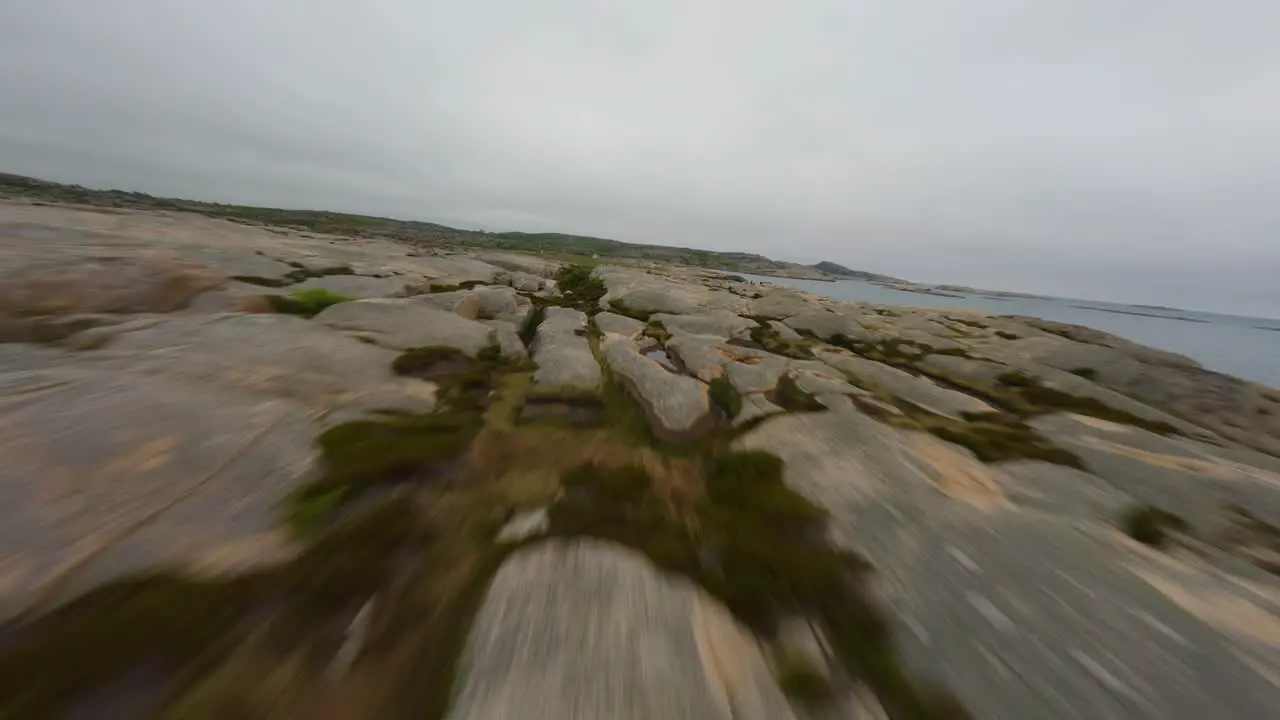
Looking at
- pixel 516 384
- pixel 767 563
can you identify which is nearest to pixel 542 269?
pixel 516 384

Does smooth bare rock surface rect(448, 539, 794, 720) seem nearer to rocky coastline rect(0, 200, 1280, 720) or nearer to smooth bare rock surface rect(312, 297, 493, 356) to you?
rocky coastline rect(0, 200, 1280, 720)

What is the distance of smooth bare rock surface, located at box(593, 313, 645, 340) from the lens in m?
28.6

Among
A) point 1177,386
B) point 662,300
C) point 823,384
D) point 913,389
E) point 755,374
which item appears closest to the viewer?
point 823,384

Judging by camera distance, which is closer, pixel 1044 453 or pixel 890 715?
pixel 890 715

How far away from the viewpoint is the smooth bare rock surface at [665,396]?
1568 cm

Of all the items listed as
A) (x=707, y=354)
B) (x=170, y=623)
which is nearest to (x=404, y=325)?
(x=707, y=354)

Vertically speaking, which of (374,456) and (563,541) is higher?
(374,456)

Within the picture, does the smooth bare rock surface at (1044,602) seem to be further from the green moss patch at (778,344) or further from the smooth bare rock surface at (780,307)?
the smooth bare rock surface at (780,307)

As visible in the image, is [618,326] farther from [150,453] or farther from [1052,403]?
[1052,403]

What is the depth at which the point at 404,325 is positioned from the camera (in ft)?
68.6

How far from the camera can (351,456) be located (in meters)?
11.1

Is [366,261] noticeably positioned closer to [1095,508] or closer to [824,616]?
[824,616]

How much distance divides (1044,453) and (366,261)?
50.6 metres

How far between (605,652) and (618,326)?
24.8 m
